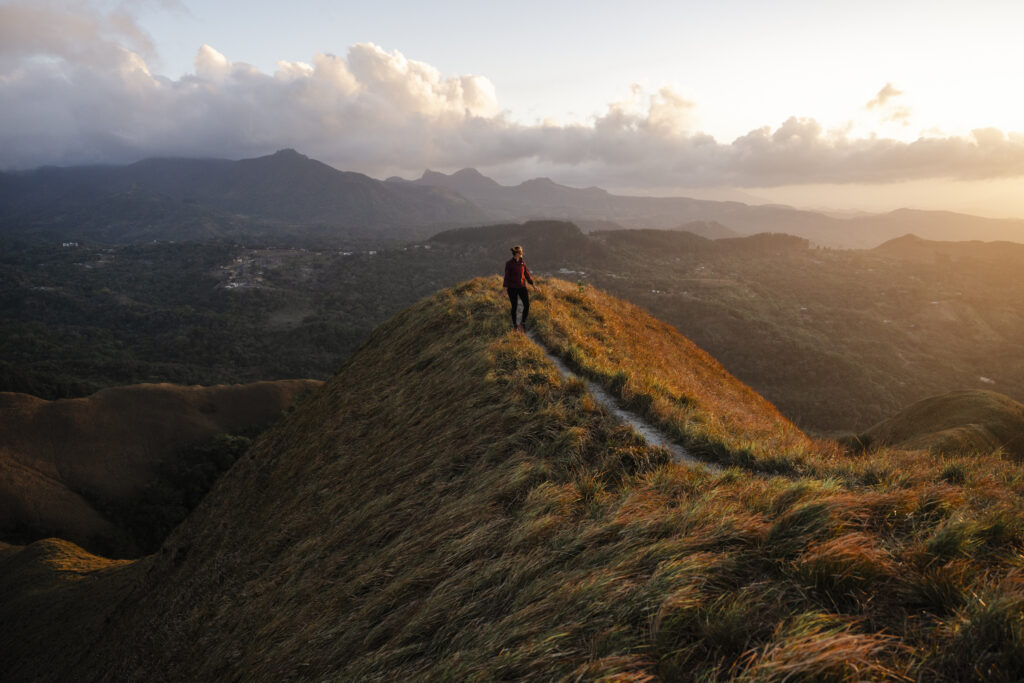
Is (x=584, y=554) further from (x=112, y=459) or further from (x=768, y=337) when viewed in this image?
(x=768, y=337)

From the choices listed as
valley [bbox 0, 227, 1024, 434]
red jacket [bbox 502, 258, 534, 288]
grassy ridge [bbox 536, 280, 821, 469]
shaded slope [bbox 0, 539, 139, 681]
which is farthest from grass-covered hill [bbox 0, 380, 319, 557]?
red jacket [bbox 502, 258, 534, 288]

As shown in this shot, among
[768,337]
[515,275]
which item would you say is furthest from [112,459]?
[768,337]

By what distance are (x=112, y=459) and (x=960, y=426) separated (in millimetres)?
95643

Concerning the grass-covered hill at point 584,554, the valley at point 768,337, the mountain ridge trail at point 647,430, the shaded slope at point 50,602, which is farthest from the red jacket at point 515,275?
the valley at point 768,337

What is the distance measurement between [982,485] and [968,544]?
2321 mm

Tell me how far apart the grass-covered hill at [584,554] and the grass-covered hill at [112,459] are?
6413 centimetres

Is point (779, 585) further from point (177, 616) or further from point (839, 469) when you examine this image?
point (177, 616)

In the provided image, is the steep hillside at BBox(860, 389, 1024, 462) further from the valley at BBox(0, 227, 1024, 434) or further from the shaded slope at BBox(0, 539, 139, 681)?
the valley at BBox(0, 227, 1024, 434)

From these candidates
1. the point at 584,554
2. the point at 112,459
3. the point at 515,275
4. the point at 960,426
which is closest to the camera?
the point at 584,554

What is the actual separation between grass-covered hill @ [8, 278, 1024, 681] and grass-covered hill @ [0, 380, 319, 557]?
210ft

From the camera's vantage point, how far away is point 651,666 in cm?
275

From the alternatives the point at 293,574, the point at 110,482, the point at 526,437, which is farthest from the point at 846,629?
the point at 110,482

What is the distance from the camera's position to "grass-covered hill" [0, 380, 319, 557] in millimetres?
56594

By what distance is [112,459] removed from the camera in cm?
6744
